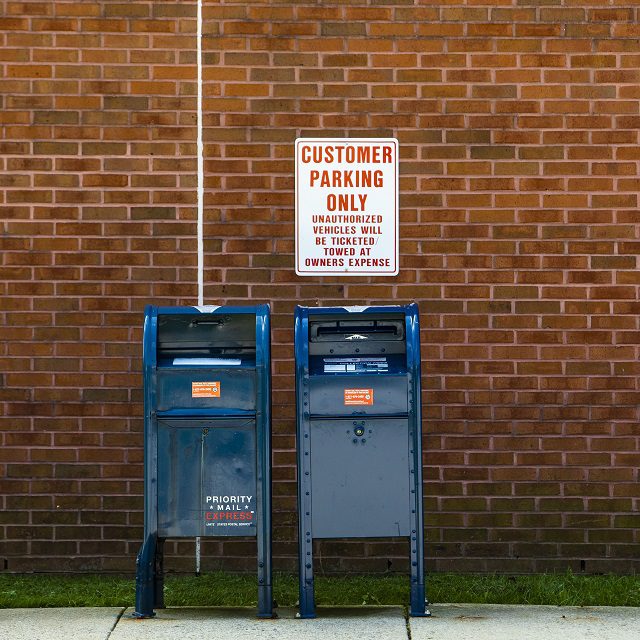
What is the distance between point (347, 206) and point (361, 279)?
466 millimetres

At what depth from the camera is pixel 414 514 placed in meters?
5.29

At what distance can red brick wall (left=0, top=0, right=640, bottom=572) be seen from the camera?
6496mm

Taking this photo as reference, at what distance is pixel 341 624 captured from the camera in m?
5.25

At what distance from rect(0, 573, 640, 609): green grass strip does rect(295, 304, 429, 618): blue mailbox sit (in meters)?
0.70

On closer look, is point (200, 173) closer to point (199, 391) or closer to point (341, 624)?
point (199, 391)

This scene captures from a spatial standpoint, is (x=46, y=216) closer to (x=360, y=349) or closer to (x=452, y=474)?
(x=360, y=349)

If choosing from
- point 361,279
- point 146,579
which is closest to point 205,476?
point 146,579

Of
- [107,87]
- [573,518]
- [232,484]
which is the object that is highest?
[107,87]

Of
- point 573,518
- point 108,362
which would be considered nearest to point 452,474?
point 573,518

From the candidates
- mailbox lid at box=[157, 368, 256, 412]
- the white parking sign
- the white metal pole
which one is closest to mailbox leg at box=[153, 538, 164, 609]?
mailbox lid at box=[157, 368, 256, 412]

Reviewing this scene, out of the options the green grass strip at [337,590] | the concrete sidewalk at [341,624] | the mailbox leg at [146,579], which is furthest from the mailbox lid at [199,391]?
the green grass strip at [337,590]

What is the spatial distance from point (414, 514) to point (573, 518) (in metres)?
1.68

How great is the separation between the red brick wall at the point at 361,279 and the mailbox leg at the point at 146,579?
115cm

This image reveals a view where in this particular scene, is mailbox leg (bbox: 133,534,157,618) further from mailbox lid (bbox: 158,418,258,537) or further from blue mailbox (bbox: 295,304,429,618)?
blue mailbox (bbox: 295,304,429,618)
